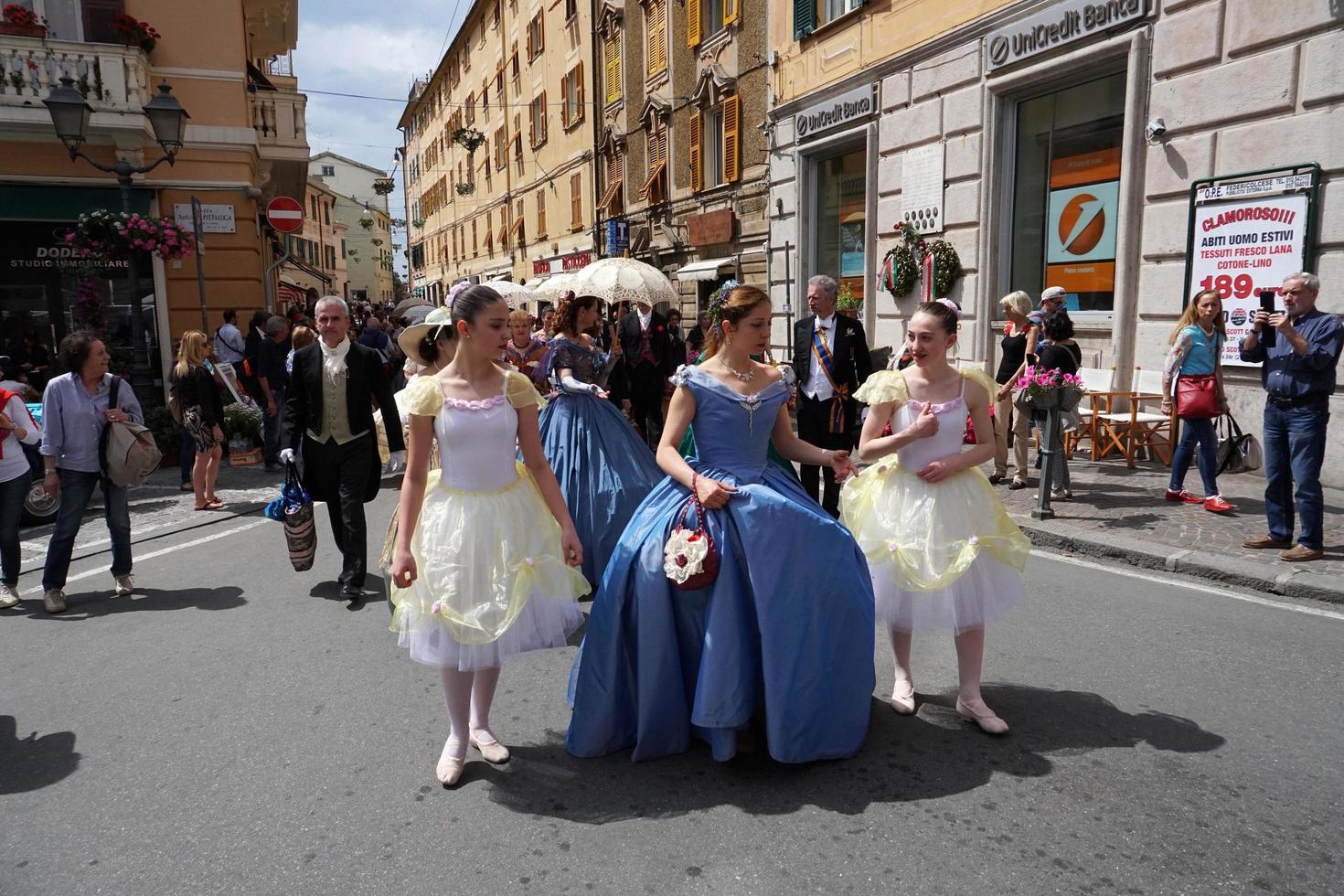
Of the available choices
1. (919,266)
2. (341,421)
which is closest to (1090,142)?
(919,266)

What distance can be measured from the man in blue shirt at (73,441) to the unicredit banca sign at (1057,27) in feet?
34.1

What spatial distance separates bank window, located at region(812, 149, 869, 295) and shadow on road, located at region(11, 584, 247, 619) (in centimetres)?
1162

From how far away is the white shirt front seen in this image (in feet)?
22.1

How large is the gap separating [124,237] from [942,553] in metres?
11.7

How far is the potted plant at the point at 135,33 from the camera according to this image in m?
15.2

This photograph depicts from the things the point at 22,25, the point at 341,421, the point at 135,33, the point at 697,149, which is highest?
the point at 135,33

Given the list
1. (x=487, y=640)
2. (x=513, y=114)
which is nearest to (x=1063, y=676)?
(x=487, y=640)

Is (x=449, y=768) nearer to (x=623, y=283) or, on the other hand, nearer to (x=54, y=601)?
(x=54, y=601)

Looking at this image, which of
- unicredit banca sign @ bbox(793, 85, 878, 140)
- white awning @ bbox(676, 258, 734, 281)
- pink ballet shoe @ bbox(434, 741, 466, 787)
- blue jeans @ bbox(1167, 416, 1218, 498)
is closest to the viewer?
pink ballet shoe @ bbox(434, 741, 466, 787)

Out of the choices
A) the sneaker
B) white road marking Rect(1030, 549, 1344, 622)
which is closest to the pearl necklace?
white road marking Rect(1030, 549, 1344, 622)

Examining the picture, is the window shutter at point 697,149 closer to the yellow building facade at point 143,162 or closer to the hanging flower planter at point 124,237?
the yellow building facade at point 143,162

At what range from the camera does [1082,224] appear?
1144 centimetres

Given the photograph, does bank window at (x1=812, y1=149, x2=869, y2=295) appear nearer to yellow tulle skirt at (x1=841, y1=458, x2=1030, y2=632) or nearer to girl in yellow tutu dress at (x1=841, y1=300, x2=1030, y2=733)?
girl in yellow tutu dress at (x1=841, y1=300, x2=1030, y2=733)

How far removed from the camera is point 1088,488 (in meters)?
8.48
